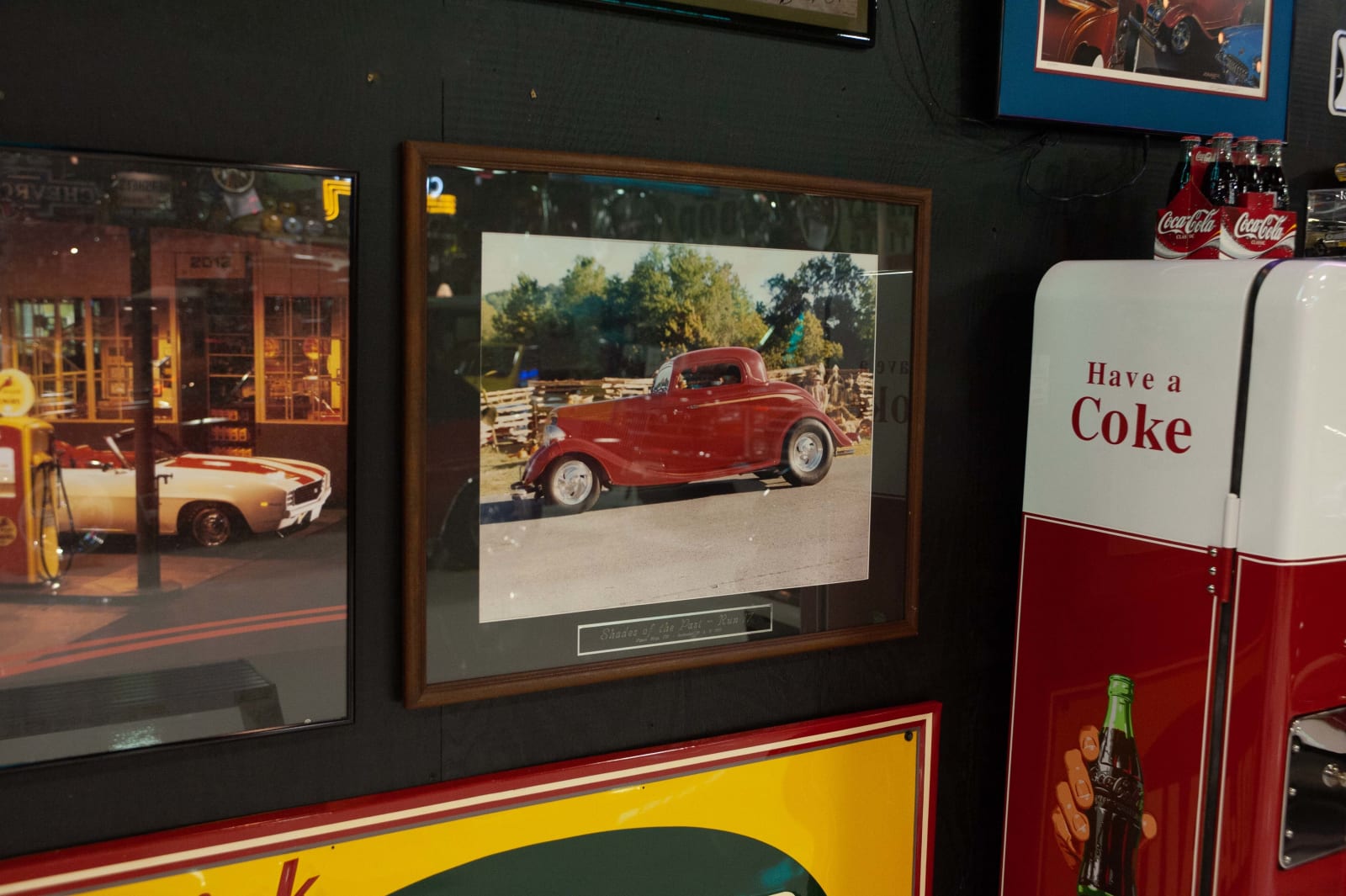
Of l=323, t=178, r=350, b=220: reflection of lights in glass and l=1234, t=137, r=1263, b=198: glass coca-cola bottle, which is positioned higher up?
l=1234, t=137, r=1263, b=198: glass coca-cola bottle

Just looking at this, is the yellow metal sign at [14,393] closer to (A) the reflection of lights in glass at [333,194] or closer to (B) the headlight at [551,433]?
(A) the reflection of lights in glass at [333,194]

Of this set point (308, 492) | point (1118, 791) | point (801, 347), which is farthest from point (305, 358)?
point (1118, 791)

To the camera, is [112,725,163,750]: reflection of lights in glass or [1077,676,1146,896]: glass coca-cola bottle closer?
[112,725,163,750]: reflection of lights in glass

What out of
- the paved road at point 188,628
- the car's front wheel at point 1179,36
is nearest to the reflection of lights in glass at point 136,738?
the paved road at point 188,628

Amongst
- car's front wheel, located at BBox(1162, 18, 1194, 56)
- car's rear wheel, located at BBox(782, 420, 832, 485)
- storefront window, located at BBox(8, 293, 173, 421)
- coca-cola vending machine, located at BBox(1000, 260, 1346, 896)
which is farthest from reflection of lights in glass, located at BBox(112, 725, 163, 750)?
car's front wheel, located at BBox(1162, 18, 1194, 56)

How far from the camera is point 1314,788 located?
1.51 meters

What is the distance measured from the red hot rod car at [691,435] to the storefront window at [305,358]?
0.31 metres

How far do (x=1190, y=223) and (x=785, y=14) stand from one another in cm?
78

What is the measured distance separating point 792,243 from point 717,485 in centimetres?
43

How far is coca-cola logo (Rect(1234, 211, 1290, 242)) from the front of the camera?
166 centimetres

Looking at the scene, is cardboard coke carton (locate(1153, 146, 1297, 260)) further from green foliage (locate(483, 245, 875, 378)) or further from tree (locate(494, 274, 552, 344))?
tree (locate(494, 274, 552, 344))

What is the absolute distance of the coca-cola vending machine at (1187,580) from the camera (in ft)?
4.72

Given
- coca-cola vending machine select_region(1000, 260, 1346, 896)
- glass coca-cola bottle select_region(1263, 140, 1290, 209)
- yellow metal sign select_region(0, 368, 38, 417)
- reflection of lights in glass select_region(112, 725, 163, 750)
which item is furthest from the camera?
glass coca-cola bottle select_region(1263, 140, 1290, 209)

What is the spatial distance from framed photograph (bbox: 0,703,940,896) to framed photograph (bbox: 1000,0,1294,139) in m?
1.20
